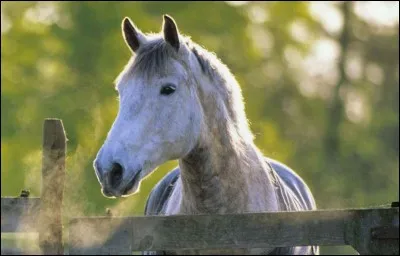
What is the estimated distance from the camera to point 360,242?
209 inches

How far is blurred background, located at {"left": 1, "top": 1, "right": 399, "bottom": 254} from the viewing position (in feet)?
67.2

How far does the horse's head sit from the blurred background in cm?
1056

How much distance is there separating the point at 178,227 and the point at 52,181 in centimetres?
65

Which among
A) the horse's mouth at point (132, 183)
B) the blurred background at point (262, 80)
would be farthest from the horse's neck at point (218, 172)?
the blurred background at point (262, 80)

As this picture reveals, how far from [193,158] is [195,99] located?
38cm

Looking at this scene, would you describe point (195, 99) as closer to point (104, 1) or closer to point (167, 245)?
point (167, 245)

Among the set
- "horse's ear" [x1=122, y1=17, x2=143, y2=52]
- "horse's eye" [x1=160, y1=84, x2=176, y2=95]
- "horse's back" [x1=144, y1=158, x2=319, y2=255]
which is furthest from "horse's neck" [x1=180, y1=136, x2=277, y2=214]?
"horse's ear" [x1=122, y1=17, x2=143, y2=52]

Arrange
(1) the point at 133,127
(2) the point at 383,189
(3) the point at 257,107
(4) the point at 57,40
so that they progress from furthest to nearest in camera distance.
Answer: (2) the point at 383,189
(3) the point at 257,107
(4) the point at 57,40
(1) the point at 133,127

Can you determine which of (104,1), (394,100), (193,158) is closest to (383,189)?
(394,100)

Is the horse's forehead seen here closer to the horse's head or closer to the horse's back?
the horse's head

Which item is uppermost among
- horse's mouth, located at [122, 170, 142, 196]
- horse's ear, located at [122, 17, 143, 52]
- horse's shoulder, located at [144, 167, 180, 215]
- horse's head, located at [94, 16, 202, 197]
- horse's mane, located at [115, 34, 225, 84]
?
horse's ear, located at [122, 17, 143, 52]

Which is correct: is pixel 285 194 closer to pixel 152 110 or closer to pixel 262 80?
pixel 152 110

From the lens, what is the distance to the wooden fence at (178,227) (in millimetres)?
5008

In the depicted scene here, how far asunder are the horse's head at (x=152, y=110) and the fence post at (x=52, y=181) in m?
0.42
